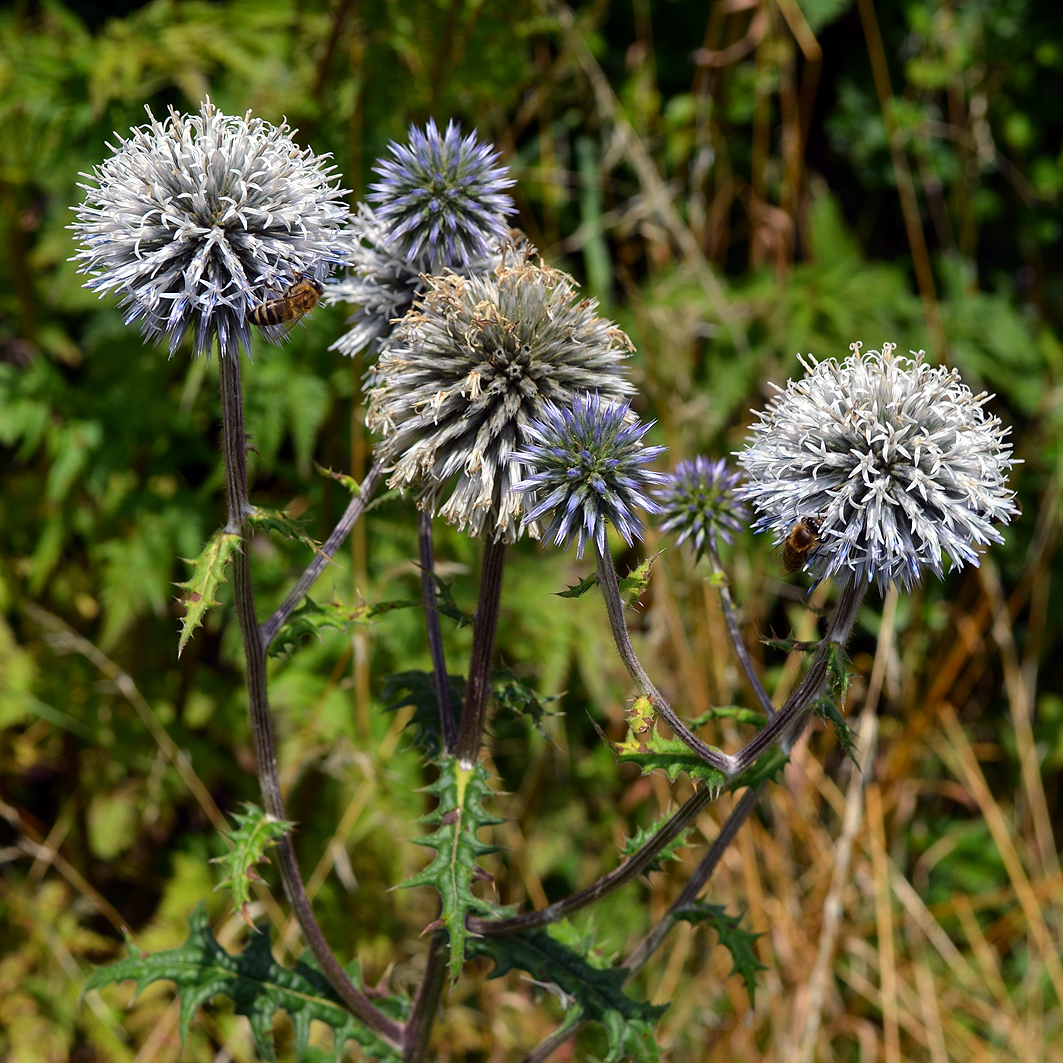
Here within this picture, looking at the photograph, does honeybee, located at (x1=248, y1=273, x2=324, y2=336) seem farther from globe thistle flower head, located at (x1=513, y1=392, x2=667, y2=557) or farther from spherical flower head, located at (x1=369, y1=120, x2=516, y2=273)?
globe thistle flower head, located at (x1=513, y1=392, x2=667, y2=557)

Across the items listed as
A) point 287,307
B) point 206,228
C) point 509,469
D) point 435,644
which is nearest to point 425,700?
point 435,644

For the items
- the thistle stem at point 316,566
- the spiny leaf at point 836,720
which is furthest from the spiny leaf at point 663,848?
the thistle stem at point 316,566

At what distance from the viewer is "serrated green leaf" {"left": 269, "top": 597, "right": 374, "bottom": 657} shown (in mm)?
1865

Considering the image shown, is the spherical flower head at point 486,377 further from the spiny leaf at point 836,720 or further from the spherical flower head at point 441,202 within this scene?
the spiny leaf at point 836,720

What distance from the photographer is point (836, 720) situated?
1536 mm

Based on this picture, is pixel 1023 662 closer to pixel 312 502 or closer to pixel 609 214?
pixel 609 214

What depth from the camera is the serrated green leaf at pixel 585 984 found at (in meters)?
1.83

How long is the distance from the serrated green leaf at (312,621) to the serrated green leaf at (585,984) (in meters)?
0.65

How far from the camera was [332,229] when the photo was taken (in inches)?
70.1

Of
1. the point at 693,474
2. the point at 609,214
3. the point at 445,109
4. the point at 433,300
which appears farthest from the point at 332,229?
the point at 609,214

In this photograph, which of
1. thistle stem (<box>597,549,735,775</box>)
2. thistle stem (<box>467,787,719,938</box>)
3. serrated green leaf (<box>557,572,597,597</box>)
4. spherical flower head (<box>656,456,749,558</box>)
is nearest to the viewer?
serrated green leaf (<box>557,572,597,597</box>)

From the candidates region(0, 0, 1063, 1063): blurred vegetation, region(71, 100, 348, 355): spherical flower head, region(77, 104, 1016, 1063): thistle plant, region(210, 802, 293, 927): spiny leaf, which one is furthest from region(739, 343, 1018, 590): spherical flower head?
region(0, 0, 1063, 1063): blurred vegetation

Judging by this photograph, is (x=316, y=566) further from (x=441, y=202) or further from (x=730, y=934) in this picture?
(x=730, y=934)

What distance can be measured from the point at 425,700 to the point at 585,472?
0.70 meters
